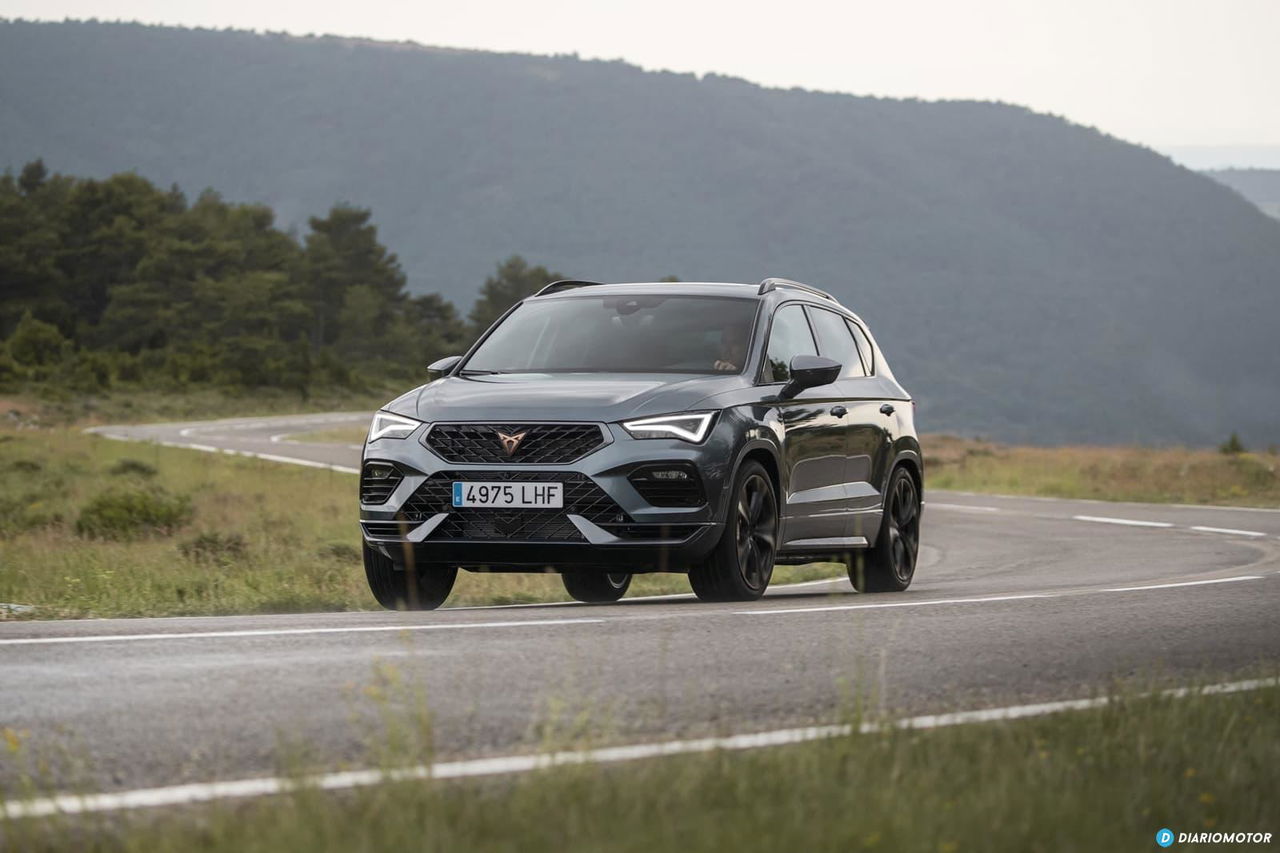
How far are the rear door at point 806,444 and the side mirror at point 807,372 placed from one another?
0.07m

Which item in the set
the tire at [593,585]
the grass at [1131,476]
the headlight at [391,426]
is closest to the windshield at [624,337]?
the headlight at [391,426]

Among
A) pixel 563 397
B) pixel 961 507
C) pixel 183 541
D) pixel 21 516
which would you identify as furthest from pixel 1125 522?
pixel 563 397

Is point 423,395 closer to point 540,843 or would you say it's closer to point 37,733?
point 37,733

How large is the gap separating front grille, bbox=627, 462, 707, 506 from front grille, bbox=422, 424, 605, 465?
0.96ft

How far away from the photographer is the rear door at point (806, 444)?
1115cm

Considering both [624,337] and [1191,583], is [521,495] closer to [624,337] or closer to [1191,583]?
[624,337]

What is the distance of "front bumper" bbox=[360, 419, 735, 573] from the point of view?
31.9 ft

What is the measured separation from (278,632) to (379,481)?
184 cm

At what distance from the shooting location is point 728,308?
452 inches

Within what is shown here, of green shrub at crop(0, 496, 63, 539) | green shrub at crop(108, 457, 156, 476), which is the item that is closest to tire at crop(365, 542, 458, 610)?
green shrub at crop(0, 496, 63, 539)

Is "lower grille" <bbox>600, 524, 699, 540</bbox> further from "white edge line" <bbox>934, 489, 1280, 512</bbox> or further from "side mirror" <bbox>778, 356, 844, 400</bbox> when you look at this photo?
"white edge line" <bbox>934, 489, 1280, 512</bbox>

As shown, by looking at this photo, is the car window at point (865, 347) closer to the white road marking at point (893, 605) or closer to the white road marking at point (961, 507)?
the white road marking at point (893, 605)

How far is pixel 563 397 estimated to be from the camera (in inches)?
393

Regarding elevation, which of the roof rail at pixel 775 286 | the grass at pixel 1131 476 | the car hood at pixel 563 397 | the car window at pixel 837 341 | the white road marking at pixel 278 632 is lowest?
the grass at pixel 1131 476
